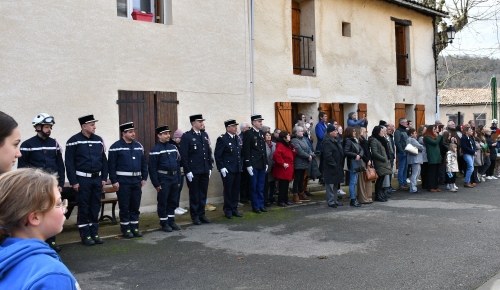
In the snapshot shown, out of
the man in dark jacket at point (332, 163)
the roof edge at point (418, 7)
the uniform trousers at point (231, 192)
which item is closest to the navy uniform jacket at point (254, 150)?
the uniform trousers at point (231, 192)

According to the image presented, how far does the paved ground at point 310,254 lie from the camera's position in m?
5.74

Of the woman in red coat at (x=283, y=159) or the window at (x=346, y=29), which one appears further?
the window at (x=346, y=29)

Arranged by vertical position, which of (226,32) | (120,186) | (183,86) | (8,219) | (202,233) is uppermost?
(226,32)

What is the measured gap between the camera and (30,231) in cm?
→ 191

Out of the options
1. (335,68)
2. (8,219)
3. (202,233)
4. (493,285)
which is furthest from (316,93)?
(8,219)

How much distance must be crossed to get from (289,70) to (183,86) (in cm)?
378

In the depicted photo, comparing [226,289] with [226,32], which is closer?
[226,289]

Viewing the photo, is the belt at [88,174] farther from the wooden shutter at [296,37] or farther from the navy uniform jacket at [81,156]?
the wooden shutter at [296,37]

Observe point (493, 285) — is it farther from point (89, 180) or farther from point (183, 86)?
point (183, 86)

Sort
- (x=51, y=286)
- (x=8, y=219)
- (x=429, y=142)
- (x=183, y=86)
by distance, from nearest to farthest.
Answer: (x=51, y=286), (x=8, y=219), (x=183, y=86), (x=429, y=142)

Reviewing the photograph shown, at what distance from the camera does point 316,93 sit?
49.4ft

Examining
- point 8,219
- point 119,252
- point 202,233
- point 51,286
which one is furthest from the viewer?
point 202,233

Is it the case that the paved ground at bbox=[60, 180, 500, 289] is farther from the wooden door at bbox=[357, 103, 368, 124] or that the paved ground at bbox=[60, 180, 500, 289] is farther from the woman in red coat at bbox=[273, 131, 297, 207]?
the wooden door at bbox=[357, 103, 368, 124]

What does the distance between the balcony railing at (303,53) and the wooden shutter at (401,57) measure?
18.5 feet
